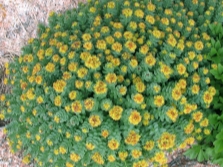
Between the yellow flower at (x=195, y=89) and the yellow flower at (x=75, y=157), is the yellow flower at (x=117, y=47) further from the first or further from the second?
the yellow flower at (x=75, y=157)

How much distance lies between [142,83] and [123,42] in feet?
0.79

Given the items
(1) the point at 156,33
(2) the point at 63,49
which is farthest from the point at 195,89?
(2) the point at 63,49

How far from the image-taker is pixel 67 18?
177cm

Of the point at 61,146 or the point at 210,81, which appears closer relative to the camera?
the point at 61,146

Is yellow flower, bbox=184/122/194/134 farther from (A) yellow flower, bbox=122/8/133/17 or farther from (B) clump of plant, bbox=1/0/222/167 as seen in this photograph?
(A) yellow flower, bbox=122/8/133/17

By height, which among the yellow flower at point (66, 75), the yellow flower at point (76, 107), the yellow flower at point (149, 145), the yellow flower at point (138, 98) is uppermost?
the yellow flower at point (66, 75)

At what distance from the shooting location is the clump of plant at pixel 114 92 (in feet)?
4.72

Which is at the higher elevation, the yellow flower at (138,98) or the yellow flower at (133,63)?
the yellow flower at (133,63)

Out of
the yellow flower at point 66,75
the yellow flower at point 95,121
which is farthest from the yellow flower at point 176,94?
the yellow flower at point 66,75

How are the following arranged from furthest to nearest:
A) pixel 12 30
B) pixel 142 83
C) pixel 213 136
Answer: pixel 12 30 → pixel 213 136 → pixel 142 83

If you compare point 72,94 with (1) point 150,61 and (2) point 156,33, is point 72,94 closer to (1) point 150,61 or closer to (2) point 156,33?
(1) point 150,61

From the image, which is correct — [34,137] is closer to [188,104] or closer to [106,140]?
[106,140]

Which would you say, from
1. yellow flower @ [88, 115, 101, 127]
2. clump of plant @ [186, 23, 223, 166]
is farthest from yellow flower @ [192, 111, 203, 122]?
yellow flower @ [88, 115, 101, 127]

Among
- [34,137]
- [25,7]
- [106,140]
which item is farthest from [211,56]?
[25,7]
